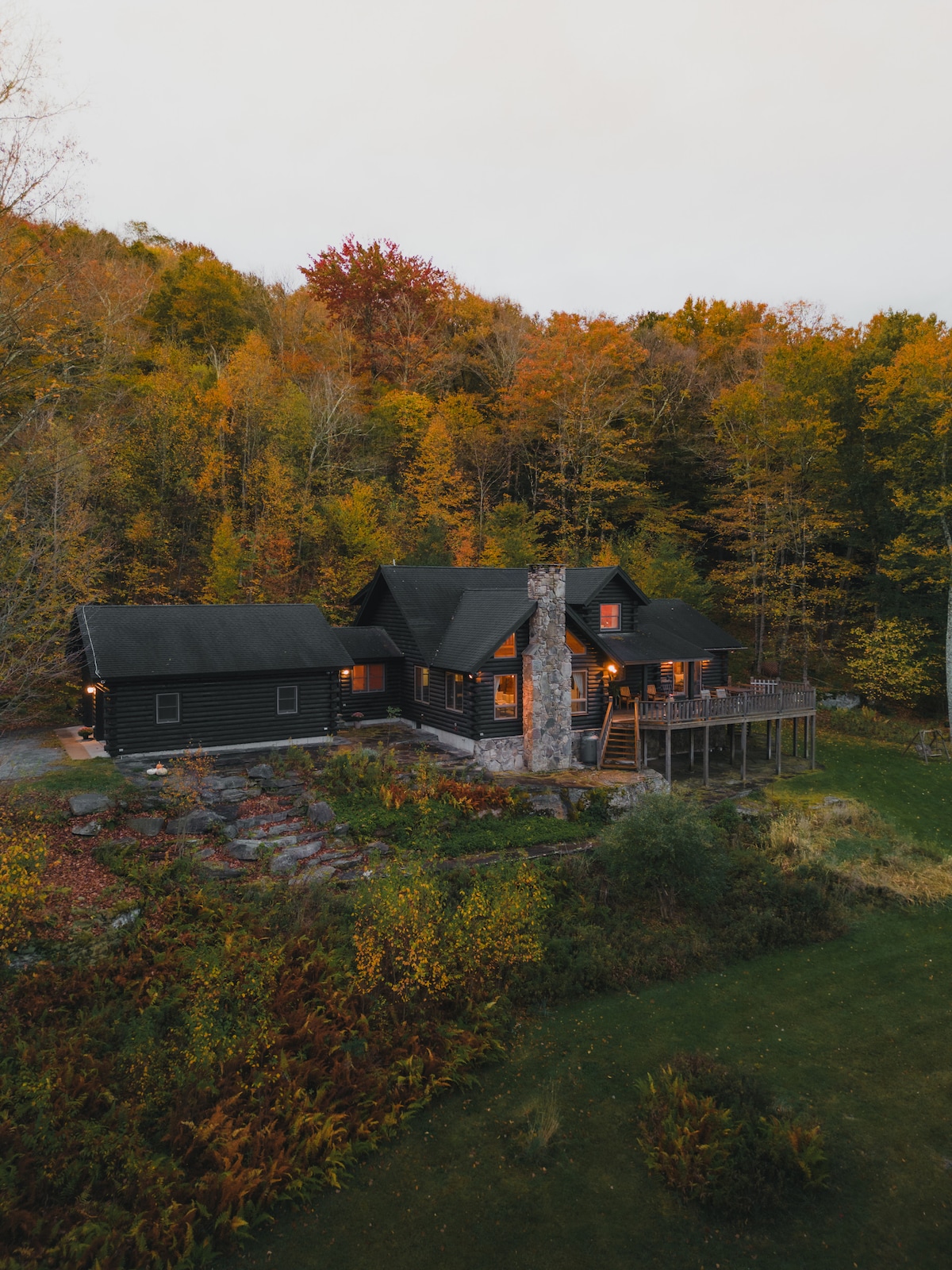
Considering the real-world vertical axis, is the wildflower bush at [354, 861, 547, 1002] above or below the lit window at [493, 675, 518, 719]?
below

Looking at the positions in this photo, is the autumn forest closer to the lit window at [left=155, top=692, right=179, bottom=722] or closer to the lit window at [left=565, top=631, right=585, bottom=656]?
the lit window at [left=155, top=692, right=179, bottom=722]

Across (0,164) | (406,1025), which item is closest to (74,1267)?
(406,1025)

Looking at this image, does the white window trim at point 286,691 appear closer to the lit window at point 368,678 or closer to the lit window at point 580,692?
the lit window at point 368,678

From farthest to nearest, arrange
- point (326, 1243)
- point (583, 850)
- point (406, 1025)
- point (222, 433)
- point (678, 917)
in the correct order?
1. point (222, 433)
2. point (583, 850)
3. point (678, 917)
4. point (406, 1025)
5. point (326, 1243)

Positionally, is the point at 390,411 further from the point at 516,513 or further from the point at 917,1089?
the point at 917,1089

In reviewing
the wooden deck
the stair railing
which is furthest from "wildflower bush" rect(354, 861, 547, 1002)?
the wooden deck

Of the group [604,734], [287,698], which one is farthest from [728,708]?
[287,698]
